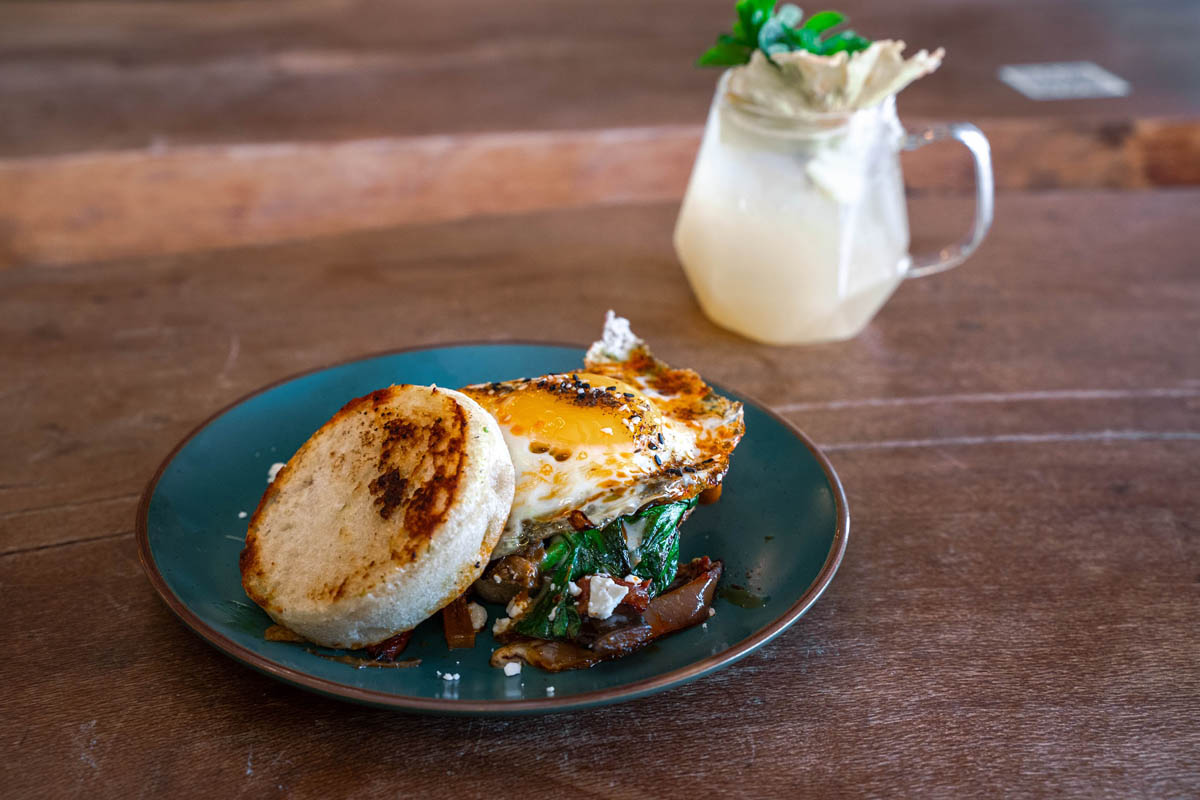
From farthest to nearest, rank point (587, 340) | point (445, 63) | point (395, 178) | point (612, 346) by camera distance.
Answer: point (445, 63), point (395, 178), point (587, 340), point (612, 346)

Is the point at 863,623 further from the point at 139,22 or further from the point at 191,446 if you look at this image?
the point at 139,22

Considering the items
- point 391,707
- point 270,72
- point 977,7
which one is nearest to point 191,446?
point 391,707

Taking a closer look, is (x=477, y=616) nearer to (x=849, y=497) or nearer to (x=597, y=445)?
(x=597, y=445)

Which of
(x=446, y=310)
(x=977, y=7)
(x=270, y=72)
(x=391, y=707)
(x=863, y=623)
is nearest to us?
(x=391, y=707)

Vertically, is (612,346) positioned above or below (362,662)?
above

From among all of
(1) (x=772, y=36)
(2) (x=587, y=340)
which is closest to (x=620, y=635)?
(2) (x=587, y=340)

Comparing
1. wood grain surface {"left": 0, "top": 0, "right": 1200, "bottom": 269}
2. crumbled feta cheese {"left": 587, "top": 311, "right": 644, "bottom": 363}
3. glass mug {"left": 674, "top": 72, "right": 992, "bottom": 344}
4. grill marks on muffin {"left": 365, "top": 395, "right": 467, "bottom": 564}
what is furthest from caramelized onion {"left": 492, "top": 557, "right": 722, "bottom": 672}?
wood grain surface {"left": 0, "top": 0, "right": 1200, "bottom": 269}

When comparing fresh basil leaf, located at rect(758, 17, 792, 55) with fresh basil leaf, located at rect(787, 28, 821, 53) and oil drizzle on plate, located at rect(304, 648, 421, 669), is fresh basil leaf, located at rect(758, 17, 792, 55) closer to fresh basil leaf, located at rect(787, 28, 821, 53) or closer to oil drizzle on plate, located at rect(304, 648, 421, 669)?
fresh basil leaf, located at rect(787, 28, 821, 53)
